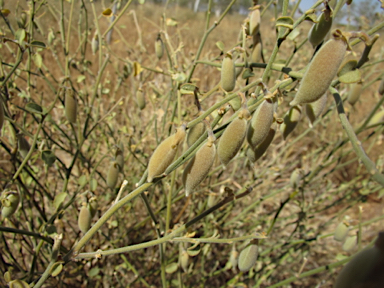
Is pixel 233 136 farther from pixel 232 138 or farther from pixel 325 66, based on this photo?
pixel 325 66

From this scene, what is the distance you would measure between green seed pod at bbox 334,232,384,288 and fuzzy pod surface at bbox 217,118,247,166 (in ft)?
0.80

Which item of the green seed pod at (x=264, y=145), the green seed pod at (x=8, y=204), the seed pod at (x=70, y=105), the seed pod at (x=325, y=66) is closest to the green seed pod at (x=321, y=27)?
the seed pod at (x=325, y=66)

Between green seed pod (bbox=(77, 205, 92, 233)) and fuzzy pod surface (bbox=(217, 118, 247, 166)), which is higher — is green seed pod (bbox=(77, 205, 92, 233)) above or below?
below

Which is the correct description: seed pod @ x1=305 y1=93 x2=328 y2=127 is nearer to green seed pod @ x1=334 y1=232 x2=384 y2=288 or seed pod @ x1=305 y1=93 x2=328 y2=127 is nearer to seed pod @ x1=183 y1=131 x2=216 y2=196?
seed pod @ x1=183 y1=131 x2=216 y2=196

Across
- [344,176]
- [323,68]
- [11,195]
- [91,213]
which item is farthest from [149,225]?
[344,176]

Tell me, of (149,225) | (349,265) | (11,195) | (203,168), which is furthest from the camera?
(149,225)

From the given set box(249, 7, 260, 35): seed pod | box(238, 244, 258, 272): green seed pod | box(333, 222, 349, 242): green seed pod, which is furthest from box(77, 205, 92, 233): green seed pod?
box(333, 222, 349, 242): green seed pod

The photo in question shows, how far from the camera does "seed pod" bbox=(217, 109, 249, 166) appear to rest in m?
0.46

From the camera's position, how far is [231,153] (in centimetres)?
48

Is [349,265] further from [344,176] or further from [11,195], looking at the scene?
[344,176]

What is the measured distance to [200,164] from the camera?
48 centimetres

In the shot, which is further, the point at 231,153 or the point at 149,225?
the point at 149,225

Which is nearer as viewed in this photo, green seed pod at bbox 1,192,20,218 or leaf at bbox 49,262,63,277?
leaf at bbox 49,262,63,277

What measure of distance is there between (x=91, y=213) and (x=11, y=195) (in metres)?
0.19
